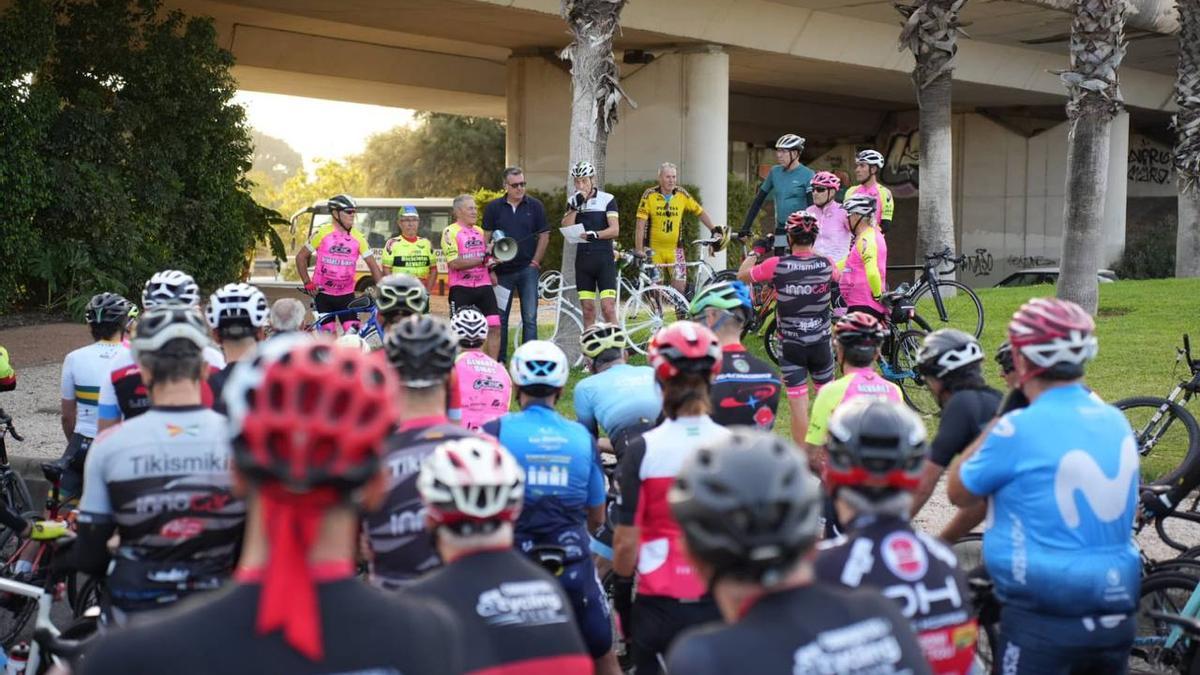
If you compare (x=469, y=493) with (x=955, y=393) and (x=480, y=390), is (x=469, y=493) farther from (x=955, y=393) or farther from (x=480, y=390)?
(x=480, y=390)

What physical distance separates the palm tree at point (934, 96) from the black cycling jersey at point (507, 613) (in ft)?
53.3

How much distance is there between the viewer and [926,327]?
12.7 m

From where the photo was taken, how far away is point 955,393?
5.70m

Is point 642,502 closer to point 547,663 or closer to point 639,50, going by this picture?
point 547,663

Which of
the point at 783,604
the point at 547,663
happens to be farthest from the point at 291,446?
the point at 547,663

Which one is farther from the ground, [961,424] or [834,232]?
[834,232]

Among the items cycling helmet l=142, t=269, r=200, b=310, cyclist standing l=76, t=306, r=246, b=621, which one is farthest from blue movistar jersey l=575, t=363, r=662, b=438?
cyclist standing l=76, t=306, r=246, b=621

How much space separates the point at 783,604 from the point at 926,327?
34.1 ft

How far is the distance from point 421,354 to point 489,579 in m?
1.53

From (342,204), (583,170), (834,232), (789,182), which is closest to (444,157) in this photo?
(583,170)

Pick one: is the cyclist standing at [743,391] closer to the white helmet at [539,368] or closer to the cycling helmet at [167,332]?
the white helmet at [539,368]

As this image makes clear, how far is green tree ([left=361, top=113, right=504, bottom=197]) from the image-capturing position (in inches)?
2162

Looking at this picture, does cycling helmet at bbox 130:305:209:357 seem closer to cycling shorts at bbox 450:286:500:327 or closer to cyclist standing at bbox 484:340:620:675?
cyclist standing at bbox 484:340:620:675

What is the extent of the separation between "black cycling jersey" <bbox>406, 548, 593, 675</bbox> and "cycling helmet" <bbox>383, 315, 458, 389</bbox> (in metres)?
1.37
